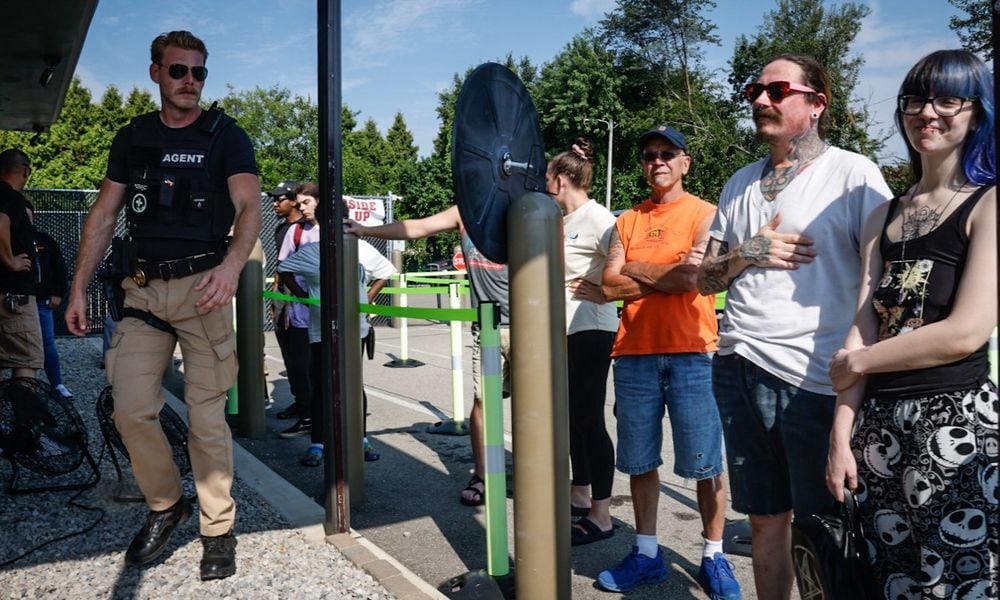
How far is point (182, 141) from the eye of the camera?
3.69 m

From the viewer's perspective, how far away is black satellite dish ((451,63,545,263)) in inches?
116

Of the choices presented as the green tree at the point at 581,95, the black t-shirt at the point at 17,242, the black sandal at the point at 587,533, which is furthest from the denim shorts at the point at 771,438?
the green tree at the point at 581,95

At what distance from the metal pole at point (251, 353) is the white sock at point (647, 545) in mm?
3918

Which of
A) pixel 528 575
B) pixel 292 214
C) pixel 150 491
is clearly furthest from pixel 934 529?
pixel 292 214

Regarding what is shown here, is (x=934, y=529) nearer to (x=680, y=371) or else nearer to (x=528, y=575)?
(x=528, y=575)

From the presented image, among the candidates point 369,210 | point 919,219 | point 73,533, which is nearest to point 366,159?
point 369,210

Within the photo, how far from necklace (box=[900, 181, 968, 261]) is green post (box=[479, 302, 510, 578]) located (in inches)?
57.3

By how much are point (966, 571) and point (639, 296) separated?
5.92 feet

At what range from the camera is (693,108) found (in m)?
55.8

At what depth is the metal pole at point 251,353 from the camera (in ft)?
21.6

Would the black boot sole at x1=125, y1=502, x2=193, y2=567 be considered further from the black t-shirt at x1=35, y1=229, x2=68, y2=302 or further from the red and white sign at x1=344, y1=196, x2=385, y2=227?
the red and white sign at x1=344, y1=196, x2=385, y2=227

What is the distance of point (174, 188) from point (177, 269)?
354 millimetres

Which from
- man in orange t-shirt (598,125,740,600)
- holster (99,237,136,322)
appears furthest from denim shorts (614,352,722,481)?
holster (99,237,136,322)

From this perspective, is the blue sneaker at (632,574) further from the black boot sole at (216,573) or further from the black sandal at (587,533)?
the black boot sole at (216,573)
